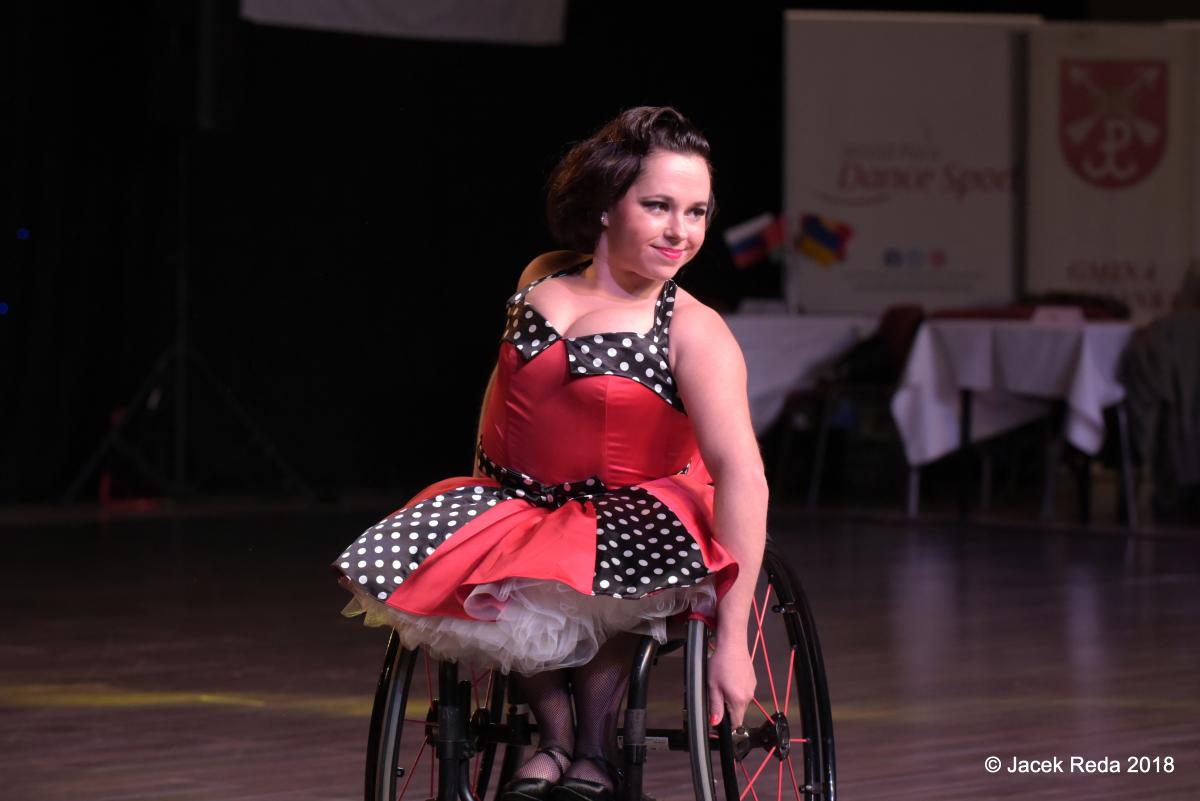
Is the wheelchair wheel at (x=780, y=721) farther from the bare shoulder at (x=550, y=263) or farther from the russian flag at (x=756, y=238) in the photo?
the russian flag at (x=756, y=238)

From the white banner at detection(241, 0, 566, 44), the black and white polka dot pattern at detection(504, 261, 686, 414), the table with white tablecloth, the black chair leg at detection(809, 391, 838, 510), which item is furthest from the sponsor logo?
the black and white polka dot pattern at detection(504, 261, 686, 414)

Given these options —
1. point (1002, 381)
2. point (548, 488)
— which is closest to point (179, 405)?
point (1002, 381)

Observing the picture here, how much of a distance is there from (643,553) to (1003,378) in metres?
5.05

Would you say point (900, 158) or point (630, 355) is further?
point (900, 158)

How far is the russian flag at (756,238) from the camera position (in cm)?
823

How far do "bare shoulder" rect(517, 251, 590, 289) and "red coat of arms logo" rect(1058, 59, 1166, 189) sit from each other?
6.81m

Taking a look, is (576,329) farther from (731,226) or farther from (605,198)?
(731,226)

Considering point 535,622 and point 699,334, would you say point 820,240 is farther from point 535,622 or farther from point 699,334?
point 535,622

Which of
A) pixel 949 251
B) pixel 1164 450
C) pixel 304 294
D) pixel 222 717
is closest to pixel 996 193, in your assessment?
pixel 949 251

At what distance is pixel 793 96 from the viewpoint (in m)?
8.46

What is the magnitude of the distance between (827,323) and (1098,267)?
1.86 m

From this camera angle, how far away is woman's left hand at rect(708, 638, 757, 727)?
2.04 m

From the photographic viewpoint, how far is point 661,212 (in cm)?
215

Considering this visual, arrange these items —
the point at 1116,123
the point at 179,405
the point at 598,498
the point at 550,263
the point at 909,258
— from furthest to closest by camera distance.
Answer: the point at 1116,123 < the point at 909,258 < the point at 179,405 < the point at 550,263 < the point at 598,498
